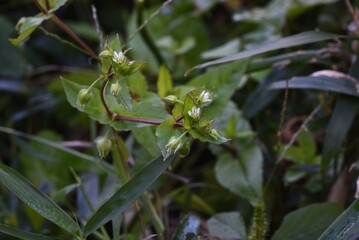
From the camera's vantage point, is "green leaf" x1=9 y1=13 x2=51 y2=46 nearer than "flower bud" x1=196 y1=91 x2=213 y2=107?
No

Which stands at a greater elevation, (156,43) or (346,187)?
(156,43)

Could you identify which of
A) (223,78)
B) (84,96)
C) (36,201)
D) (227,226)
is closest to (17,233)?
(36,201)

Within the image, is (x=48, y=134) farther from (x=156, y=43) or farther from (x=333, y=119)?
(x=333, y=119)

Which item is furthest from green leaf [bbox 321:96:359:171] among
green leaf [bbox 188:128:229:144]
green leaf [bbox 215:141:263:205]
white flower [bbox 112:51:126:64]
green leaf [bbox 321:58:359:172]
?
white flower [bbox 112:51:126:64]

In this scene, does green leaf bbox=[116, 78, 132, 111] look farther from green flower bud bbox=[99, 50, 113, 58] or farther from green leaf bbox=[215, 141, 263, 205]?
green leaf bbox=[215, 141, 263, 205]

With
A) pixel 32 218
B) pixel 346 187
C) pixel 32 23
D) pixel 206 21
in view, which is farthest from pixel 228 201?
pixel 206 21

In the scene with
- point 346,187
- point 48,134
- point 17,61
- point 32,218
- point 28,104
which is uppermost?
point 17,61

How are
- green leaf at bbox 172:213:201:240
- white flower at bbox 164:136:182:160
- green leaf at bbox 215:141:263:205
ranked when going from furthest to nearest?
green leaf at bbox 215:141:263:205 < green leaf at bbox 172:213:201:240 < white flower at bbox 164:136:182:160
